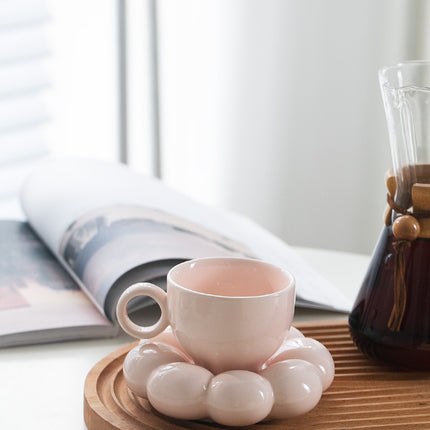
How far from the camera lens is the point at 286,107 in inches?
72.1

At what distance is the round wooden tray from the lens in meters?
0.44

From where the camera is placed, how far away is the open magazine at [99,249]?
2.15ft

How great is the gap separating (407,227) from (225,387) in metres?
0.19

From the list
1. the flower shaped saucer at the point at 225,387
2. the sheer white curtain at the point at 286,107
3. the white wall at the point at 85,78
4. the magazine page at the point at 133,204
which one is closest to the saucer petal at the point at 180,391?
the flower shaped saucer at the point at 225,387

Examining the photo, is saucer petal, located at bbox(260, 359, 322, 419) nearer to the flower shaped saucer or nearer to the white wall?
the flower shaped saucer

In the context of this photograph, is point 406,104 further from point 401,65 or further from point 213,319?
point 213,319

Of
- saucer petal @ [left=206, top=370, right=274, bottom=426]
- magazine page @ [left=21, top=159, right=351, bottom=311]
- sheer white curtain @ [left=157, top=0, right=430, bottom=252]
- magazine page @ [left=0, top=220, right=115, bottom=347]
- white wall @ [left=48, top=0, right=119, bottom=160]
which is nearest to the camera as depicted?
saucer petal @ [left=206, top=370, right=274, bottom=426]

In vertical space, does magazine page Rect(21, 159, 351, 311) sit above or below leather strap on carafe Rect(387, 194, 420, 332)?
below

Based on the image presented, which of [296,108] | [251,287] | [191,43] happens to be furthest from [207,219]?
[191,43]

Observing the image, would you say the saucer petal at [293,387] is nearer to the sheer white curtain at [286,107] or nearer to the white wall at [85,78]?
the sheer white curtain at [286,107]

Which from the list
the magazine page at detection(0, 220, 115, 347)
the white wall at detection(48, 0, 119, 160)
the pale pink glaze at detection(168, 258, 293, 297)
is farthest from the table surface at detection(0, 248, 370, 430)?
the white wall at detection(48, 0, 119, 160)

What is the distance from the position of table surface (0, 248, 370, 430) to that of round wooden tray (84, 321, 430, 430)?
0.03 metres

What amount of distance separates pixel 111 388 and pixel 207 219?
45cm

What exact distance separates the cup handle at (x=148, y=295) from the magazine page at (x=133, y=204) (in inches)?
9.9
